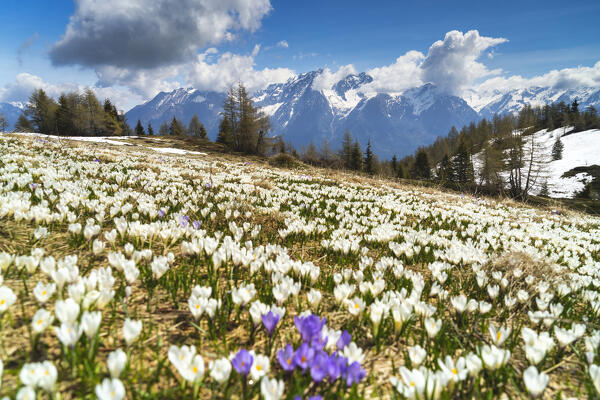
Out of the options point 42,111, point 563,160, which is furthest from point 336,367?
point 563,160

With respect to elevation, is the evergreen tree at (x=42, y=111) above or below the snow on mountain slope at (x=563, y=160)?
above

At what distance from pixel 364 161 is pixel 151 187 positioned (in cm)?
8304

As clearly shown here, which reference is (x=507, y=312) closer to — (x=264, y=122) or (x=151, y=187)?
(x=151, y=187)

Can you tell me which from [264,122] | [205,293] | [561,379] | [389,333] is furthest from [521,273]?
[264,122]

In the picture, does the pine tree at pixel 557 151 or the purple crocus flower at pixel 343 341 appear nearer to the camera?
the purple crocus flower at pixel 343 341

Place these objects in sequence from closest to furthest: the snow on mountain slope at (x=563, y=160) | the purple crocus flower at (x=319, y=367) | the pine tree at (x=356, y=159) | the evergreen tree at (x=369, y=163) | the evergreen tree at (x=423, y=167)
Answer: the purple crocus flower at (x=319, y=367) → the snow on mountain slope at (x=563, y=160) → the pine tree at (x=356, y=159) → the evergreen tree at (x=369, y=163) → the evergreen tree at (x=423, y=167)

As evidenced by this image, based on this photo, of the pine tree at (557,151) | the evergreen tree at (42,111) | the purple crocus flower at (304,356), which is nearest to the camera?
the purple crocus flower at (304,356)

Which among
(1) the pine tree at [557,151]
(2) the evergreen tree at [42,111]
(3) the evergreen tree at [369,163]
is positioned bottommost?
(3) the evergreen tree at [369,163]

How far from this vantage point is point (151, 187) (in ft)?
19.6

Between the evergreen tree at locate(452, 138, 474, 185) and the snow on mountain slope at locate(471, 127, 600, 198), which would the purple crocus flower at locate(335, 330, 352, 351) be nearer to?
the snow on mountain slope at locate(471, 127, 600, 198)

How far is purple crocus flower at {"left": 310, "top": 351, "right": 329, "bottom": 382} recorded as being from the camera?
1217mm

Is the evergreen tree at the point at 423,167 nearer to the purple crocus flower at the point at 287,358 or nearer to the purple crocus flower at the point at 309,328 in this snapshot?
the purple crocus flower at the point at 309,328

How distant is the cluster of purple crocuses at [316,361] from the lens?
126 cm

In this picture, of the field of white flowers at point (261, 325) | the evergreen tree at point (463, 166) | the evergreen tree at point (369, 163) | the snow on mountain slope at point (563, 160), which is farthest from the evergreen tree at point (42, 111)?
the evergreen tree at point (463, 166)
